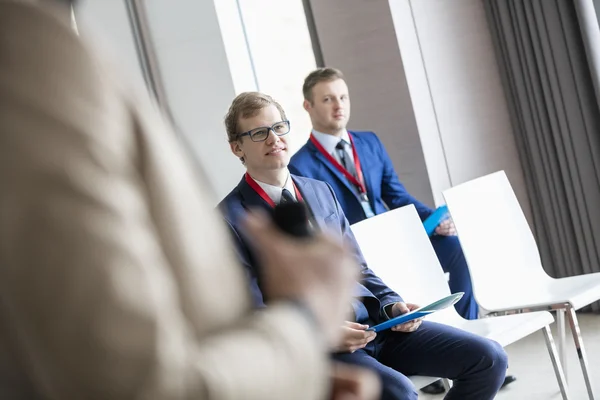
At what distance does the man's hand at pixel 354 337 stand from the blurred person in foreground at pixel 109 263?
1899 millimetres

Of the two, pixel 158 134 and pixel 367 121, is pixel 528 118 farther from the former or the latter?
A: pixel 158 134

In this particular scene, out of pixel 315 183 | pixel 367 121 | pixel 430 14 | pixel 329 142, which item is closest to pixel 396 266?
pixel 315 183

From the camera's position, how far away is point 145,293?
51 cm

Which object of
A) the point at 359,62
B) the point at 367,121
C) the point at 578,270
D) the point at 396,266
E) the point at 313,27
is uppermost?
the point at 313,27

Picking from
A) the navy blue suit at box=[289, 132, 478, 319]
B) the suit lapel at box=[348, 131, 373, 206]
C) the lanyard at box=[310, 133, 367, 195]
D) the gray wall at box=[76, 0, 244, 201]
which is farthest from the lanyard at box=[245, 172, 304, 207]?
the gray wall at box=[76, 0, 244, 201]

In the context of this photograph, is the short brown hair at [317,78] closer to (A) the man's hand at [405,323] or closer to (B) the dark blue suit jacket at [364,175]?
(B) the dark blue suit jacket at [364,175]

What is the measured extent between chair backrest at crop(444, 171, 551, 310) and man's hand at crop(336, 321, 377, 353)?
1.00 metres

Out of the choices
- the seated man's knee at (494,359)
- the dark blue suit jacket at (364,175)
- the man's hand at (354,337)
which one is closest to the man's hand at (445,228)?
the dark blue suit jacket at (364,175)

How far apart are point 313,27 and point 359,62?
0.46 meters

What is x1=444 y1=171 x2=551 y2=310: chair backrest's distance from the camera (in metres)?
3.48

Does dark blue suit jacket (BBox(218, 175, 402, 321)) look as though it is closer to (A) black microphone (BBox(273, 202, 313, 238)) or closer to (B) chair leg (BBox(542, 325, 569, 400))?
(B) chair leg (BBox(542, 325, 569, 400))

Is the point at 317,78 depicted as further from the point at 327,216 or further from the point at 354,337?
the point at 354,337

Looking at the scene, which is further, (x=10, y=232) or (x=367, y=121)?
(x=367, y=121)

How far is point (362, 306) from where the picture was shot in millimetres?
2777
